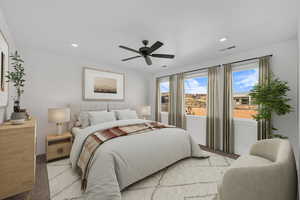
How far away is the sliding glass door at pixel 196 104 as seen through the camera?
3.86 m

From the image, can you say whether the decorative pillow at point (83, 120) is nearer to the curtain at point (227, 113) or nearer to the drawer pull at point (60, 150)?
the drawer pull at point (60, 150)

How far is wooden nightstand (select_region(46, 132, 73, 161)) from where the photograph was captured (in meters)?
2.70

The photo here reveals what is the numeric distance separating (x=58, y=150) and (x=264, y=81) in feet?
14.9

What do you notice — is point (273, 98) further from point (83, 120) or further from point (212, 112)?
point (83, 120)

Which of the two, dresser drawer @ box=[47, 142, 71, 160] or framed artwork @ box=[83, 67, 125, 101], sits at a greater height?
framed artwork @ box=[83, 67, 125, 101]

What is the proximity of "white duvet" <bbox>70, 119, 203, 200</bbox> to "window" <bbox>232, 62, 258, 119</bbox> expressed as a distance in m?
1.57

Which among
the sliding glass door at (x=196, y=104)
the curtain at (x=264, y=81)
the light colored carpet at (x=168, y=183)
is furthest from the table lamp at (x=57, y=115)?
the curtain at (x=264, y=81)

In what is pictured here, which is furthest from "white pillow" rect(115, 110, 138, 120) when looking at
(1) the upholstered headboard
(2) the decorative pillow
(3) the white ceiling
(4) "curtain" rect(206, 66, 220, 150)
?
(4) "curtain" rect(206, 66, 220, 150)

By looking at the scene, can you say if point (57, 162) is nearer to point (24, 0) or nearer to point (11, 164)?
point (11, 164)

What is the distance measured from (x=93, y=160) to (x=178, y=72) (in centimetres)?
361

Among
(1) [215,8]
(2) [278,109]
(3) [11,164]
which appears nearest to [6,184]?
(3) [11,164]

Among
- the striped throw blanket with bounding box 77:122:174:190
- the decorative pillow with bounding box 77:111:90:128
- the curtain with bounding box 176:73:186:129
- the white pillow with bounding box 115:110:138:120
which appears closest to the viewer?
the striped throw blanket with bounding box 77:122:174:190

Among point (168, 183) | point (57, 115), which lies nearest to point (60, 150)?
point (57, 115)

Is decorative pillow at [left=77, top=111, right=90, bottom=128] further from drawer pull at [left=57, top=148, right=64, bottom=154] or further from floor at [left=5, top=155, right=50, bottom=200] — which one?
floor at [left=5, top=155, right=50, bottom=200]
